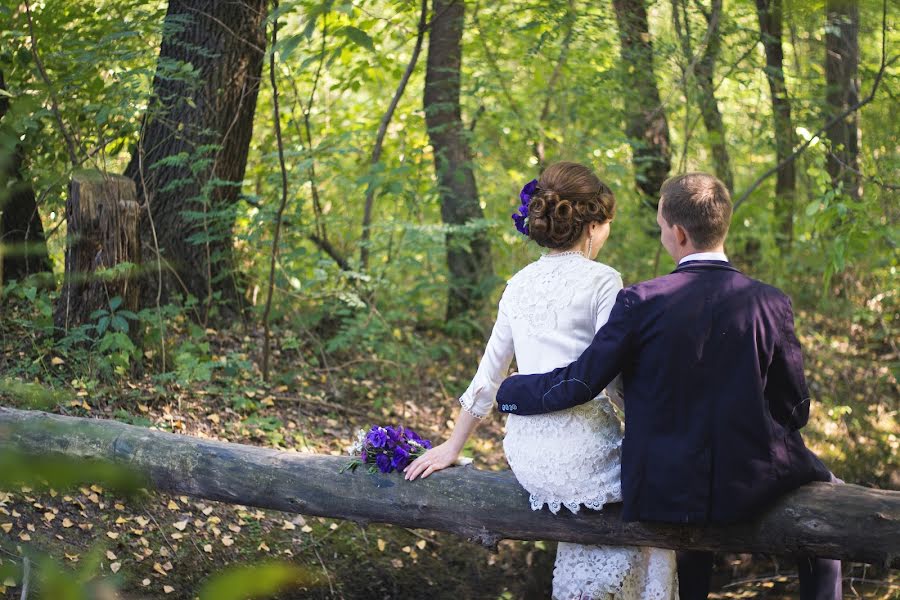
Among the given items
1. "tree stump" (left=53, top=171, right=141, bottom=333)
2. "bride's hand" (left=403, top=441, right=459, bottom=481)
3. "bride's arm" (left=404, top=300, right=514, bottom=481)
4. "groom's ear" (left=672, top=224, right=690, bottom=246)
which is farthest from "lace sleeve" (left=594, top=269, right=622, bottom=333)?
"tree stump" (left=53, top=171, right=141, bottom=333)

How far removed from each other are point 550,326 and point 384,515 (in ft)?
3.17

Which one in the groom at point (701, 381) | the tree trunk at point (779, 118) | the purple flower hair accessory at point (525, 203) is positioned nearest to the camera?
the groom at point (701, 381)

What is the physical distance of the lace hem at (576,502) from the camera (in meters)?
2.77

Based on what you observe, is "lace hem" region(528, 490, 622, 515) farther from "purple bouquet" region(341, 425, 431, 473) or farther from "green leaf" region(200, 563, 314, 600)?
"green leaf" region(200, 563, 314, 600)

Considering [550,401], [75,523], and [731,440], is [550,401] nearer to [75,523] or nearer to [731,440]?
[731,440]

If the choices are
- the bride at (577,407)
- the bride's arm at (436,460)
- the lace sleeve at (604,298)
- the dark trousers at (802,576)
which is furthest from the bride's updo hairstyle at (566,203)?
the dark trousers at (802,576)

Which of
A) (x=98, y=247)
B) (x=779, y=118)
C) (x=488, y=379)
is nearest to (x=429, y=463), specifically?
(x=488, y=379)

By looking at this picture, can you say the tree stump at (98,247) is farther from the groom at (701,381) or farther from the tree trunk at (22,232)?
the groom at (701,381)

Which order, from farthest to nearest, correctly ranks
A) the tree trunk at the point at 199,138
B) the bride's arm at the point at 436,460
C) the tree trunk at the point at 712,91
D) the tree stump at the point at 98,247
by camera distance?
the tree trunk at the point at 712,91 → the tree trunk at the point at 199,138 → the tree stump at the point at 98,247 → the bride's arm at the point at 436,460

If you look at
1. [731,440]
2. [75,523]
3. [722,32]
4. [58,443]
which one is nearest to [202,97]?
[75,523]

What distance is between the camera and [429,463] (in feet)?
10.3

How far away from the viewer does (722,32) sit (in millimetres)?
6629

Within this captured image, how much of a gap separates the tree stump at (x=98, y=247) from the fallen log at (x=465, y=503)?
6.41 ft

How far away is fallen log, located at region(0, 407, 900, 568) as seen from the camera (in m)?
2.66
